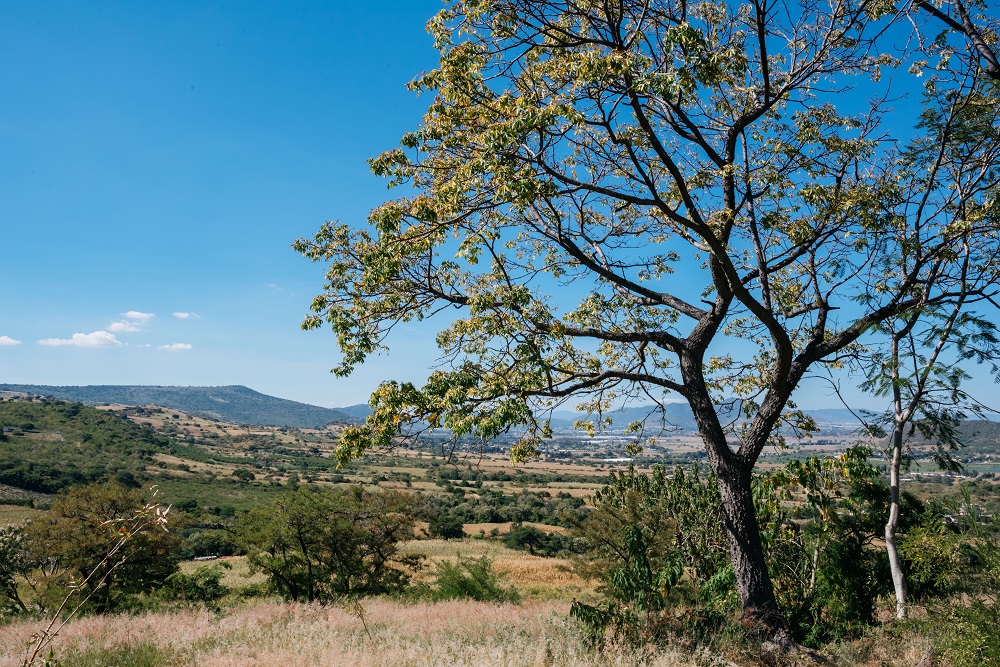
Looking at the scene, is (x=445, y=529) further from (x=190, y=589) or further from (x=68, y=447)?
(x=68, y=447)

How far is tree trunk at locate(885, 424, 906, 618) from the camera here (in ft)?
29.9

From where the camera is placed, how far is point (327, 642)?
7113mm

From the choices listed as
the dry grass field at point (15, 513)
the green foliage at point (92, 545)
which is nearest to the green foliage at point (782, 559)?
the green foliage at point (92, 545)

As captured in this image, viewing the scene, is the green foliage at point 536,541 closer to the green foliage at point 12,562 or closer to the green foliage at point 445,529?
the green foliage at point 445,529

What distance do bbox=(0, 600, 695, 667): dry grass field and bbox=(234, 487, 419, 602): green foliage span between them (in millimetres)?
13016

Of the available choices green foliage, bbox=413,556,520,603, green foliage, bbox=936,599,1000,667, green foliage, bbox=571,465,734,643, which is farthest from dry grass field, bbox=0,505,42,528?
green foliage, bbox=936,599,1000,667

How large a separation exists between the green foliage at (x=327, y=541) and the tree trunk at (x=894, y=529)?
1755 cm

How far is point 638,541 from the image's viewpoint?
867cm

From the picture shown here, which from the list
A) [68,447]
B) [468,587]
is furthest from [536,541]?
[68,447]

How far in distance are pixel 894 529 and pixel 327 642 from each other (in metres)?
9.04

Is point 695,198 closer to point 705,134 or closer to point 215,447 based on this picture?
point 705,134

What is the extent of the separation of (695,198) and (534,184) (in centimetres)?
426

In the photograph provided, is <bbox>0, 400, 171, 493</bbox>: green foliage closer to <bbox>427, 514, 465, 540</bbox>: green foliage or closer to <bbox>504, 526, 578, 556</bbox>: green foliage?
<bbox>427, 514, 465, 540</bbox>: green foliage

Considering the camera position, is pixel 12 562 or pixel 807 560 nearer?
pixel 807 560
